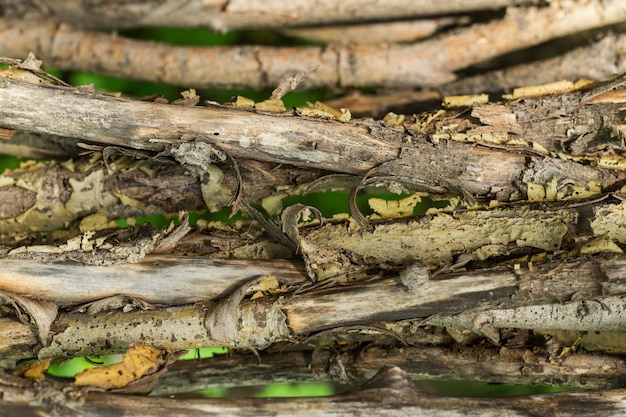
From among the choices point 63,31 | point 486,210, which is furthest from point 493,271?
point 63,31

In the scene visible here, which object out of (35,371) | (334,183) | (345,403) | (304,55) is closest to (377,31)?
(304,55)

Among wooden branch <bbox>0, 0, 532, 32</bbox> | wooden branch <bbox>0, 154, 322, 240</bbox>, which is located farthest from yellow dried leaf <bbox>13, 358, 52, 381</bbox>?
wooden branch <bbox>0, 0, 532, 32</bbox>

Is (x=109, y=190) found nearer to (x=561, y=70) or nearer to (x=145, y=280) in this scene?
(x=145, y=280)

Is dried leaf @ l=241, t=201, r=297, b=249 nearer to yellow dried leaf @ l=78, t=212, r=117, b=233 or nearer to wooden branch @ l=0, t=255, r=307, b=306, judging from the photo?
wooden branch @ l=0, t=255, r=307, b=306

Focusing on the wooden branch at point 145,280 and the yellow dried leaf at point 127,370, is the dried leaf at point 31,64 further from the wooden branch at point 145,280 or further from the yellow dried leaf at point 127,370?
the yellow dried leaf at point 127,370

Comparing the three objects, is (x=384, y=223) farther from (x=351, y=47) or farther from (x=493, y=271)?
(x=351, y=47)

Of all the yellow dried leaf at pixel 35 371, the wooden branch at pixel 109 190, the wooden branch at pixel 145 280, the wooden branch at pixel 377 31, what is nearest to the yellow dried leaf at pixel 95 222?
the wooden branch at pixel 109 190
